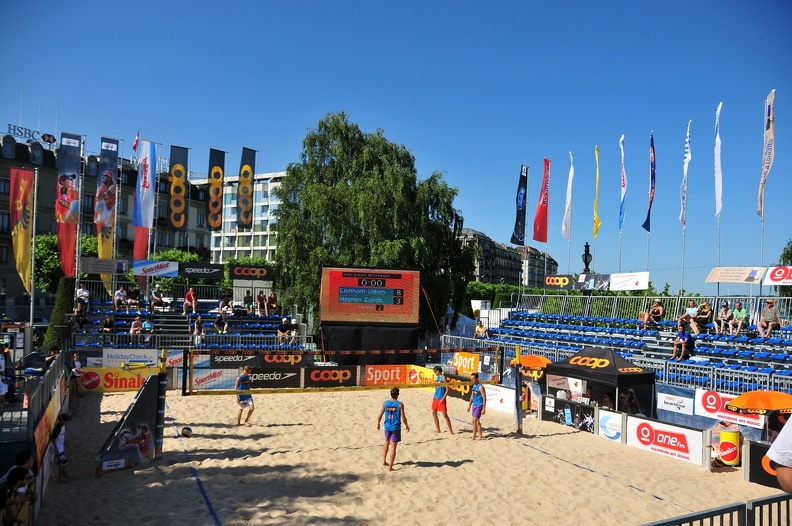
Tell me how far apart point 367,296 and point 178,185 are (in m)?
14.0

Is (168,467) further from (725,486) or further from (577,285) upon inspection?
(577,285)

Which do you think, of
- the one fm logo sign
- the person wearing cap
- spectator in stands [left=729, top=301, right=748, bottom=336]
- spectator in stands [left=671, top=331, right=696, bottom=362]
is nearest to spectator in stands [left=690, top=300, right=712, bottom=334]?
spectator in stands [left=729, top=301, right=748, bottom=336]

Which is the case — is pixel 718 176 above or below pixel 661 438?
above

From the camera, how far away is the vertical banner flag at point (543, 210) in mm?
32750

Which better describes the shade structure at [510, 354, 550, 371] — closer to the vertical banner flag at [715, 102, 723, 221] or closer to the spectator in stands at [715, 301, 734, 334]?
the spectator in stands at [715, 301, 734, 334]

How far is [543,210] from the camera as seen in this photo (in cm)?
3284

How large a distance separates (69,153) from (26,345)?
438 inches

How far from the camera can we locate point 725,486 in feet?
37.3

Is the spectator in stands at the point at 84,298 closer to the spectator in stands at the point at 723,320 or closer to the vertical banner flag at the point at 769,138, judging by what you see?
the spectator in stands at the point at 723,320

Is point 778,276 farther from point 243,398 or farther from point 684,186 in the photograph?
point 243,398

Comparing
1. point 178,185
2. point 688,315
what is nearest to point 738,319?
point 688,315

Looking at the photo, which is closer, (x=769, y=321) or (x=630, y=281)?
(x=769, y=321)

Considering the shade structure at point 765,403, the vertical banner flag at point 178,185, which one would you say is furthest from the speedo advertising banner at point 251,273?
the shade structure at point 765,403

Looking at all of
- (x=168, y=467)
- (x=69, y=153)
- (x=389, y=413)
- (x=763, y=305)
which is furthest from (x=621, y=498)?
(x=69, y=153)
